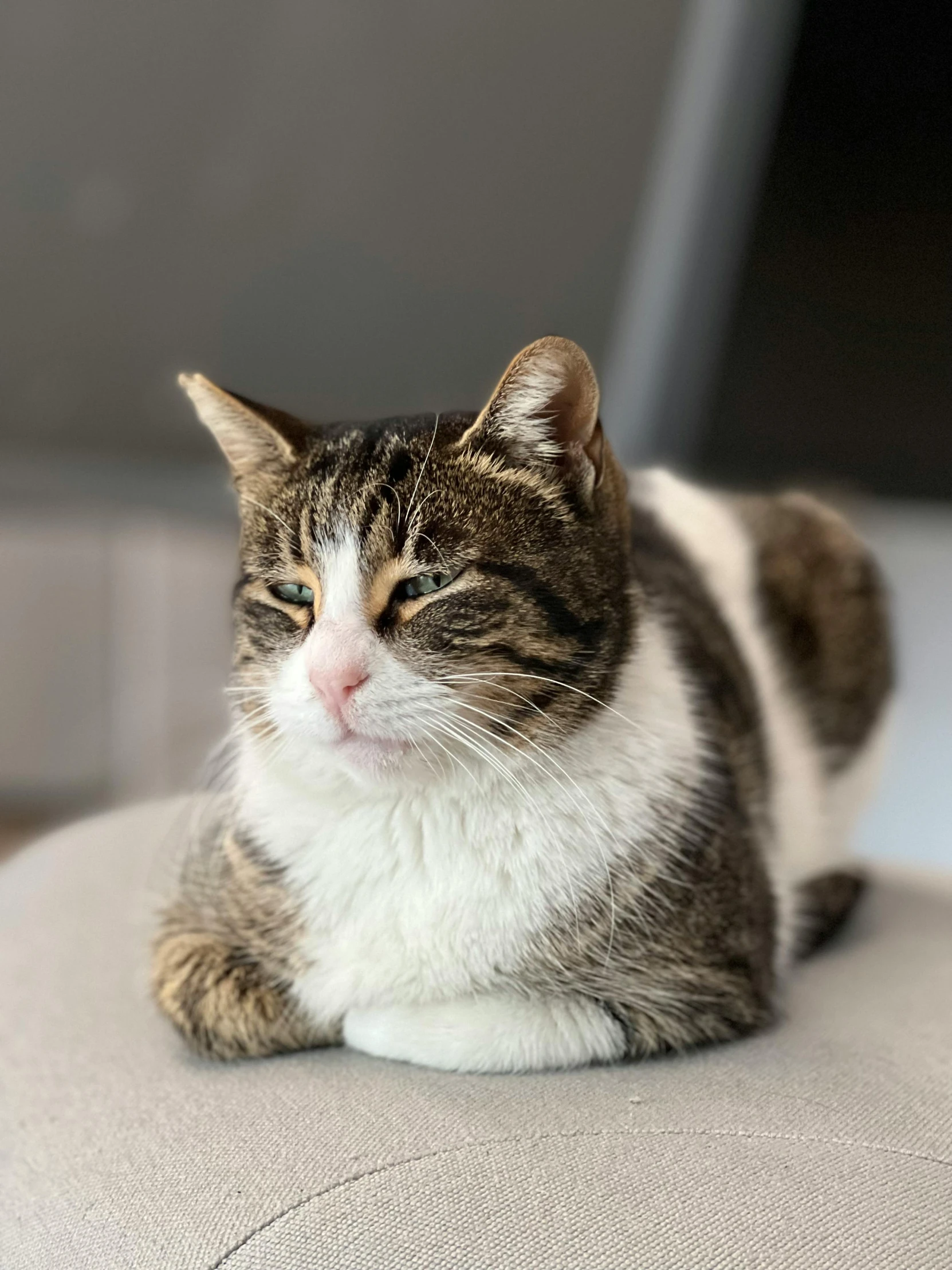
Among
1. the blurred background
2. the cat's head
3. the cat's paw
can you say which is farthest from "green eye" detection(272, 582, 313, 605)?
the blurred background

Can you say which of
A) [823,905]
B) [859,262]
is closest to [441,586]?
[823,905]

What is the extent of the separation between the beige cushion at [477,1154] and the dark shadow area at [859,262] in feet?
4.60

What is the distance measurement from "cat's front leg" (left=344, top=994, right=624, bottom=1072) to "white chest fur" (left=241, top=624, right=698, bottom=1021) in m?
0.02

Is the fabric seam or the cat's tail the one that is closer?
the fabric seam

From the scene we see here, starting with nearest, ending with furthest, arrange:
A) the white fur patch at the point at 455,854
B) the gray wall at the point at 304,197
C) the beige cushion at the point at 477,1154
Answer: the beige cushion at the point at 477,1154 < the white fur patch at the point at 455,854 < the gray wall at the point at 304,197

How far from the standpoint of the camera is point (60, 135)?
209 centimetres

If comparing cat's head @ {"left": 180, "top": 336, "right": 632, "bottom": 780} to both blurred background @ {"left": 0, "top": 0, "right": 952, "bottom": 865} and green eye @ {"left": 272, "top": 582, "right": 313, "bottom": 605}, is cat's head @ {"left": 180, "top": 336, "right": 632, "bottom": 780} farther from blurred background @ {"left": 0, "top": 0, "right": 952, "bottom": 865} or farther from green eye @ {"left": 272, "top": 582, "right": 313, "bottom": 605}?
blurred background @ {"left": 0, "top": 0, "right": 952, "bottom": 865}

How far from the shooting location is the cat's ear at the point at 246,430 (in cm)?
102

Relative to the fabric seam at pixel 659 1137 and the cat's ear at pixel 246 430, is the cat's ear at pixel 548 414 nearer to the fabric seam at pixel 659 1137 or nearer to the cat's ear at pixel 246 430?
the cat's ear at pixel 246 430

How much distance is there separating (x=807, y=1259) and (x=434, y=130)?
2.16m

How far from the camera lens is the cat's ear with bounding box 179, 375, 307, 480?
3.35ft

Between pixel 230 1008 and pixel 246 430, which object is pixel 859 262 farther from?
pixel 230 1008

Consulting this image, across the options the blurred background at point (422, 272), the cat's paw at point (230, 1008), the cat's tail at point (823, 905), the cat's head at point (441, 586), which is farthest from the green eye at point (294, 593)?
the blurred background at point (422, 272)

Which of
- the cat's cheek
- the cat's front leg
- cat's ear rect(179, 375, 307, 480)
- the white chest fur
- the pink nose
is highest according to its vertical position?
cat's ear rect(179, 375, 307, 480)
